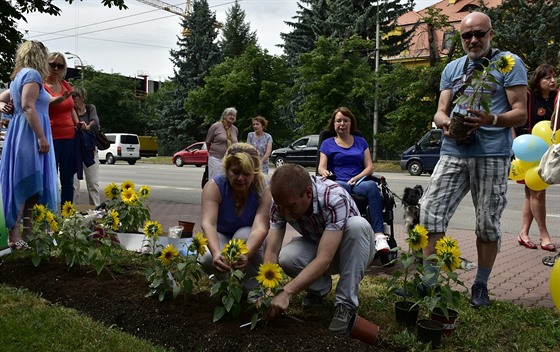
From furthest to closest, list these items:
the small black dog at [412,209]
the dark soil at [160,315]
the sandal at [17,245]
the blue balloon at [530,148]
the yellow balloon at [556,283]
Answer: the blue balloon at [530,148] → the small black dog at [412,209] → the sandal at [17,245] → the yellow balloon at [556,283] → the dark soil at [160,315]

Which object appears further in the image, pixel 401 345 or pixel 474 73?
pixel 474 73

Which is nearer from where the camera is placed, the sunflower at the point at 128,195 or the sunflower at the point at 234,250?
the sunflower at the point at 234,250

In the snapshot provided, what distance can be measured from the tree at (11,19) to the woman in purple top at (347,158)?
6.24m

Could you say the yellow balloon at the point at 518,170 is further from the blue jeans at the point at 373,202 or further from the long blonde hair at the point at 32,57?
the long blonde hair at the point at 32,57

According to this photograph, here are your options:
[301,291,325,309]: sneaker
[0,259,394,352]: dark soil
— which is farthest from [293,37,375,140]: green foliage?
[301,291,325,309]: sneaker

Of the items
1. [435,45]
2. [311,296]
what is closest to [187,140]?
[435,45]

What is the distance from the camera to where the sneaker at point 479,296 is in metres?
3.83

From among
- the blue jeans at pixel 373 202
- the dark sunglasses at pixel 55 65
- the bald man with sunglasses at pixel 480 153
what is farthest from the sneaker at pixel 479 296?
the dark sunglasses at pixel 55 65

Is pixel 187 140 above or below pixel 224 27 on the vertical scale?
below

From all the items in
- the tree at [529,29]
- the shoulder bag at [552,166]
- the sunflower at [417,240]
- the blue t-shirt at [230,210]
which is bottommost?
the sunflower at [417,240]

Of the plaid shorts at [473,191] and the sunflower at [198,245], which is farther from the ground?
the plaid shorts at [473,191]

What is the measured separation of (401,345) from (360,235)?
0.65 metres

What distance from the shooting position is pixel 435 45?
91.9ft

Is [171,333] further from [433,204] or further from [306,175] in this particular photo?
[433,204]
